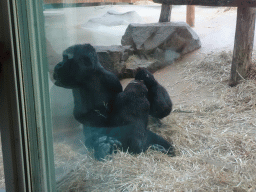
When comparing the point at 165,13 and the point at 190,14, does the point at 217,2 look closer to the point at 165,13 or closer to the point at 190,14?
the point at 190,14

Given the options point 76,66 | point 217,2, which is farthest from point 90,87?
point 217,2

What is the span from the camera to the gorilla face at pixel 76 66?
1.24 meters

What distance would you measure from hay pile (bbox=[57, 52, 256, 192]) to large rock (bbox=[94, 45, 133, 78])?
31cm

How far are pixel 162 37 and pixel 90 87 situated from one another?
50 centimetres

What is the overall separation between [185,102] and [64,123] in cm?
64

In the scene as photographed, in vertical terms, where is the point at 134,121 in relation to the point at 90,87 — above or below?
below

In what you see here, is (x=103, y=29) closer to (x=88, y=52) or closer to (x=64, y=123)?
(x=88, y=52)

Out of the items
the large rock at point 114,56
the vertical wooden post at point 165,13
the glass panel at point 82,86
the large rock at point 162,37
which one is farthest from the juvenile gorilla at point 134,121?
the vertical wooden post at point 165,13

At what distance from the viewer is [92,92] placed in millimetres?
1398

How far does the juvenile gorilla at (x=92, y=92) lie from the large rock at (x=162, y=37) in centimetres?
24

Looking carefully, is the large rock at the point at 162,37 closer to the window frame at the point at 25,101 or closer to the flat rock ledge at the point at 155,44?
the flat rock ledge at the point at 155,44

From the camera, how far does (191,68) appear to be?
123 cm

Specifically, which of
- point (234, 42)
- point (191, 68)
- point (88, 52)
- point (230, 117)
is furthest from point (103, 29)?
point (230, 117)

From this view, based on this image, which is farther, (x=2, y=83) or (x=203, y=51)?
(x=203, y=51)
